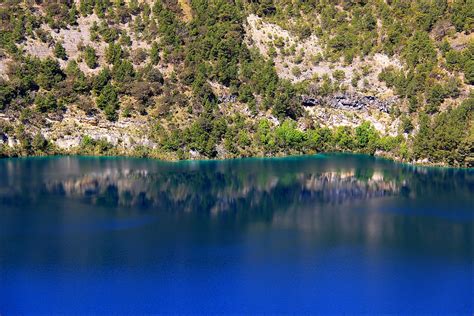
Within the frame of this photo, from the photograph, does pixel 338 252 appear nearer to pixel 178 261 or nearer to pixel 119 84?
pixel 178 261

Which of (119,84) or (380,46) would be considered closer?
(119,84)

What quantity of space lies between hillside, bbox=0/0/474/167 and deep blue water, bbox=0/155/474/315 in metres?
6.74

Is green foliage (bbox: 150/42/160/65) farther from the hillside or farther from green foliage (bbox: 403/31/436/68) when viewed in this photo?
green foliage (bbox: 403/31/436/68)

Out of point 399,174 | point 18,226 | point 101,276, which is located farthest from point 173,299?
point 399,174

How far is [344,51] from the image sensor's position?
380 ft

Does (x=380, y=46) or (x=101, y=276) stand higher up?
(x=380, y=46)

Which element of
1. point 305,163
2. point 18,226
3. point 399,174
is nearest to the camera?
point 18,226

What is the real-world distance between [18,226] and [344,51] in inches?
2644

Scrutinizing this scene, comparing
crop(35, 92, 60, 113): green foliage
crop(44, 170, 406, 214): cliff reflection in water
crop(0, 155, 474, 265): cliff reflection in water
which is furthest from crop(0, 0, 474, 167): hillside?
crop(44, 170, 406, 214): cliff reflection in water

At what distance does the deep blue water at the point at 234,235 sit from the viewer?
164 ft

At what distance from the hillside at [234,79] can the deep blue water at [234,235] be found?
6.74 m

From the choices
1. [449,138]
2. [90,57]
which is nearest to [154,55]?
[90,57]

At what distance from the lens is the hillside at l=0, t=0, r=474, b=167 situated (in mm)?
99750

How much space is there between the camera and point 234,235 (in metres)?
62.7
